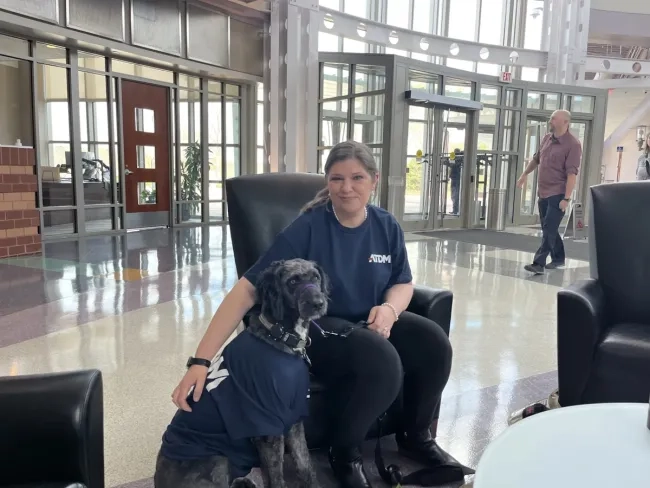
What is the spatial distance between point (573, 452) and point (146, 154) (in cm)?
783

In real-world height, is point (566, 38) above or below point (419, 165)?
above

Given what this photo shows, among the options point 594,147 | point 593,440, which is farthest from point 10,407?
point 594,147

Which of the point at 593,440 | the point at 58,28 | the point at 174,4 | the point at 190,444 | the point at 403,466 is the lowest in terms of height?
the point at 403,466

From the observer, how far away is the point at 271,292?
4.42ft

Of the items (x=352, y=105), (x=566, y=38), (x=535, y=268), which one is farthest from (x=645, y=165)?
(x=566, y=38)

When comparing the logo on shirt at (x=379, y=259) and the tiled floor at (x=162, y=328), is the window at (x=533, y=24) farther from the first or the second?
the logo on shirt at (x=379, y=259)

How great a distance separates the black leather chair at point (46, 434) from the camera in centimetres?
109

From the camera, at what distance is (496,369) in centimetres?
267

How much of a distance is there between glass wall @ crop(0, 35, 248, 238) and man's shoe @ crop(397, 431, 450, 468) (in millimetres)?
6278

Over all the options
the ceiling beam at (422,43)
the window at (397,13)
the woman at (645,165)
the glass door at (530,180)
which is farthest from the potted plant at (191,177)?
the woman at (645,165)

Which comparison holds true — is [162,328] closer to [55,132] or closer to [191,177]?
[55,132]

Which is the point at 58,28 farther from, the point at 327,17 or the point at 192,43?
the point at 327,17

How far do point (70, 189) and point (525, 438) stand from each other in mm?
7140

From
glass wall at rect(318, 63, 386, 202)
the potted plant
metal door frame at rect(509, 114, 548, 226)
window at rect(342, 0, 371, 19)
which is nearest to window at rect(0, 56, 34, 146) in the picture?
the potted plant
